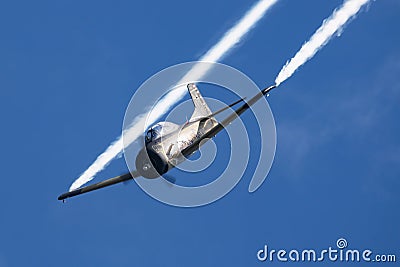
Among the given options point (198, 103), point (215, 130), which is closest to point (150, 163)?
point (215, 130)

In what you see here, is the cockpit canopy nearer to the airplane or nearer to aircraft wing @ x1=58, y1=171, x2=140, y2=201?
the airplane

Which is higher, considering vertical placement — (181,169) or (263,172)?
(263,172)

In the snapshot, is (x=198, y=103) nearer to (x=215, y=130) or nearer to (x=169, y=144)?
(x=215, y=130)

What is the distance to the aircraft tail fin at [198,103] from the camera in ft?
222

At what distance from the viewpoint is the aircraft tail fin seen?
6781 cm

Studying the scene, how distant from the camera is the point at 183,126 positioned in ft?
206

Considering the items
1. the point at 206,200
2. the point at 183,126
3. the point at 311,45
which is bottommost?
the point at 206,200

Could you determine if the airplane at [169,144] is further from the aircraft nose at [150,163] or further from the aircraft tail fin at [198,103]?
the aircraft tail fin at [198,103]

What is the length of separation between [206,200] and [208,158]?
3.07 metres

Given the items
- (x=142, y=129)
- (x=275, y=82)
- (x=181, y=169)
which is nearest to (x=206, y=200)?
(x=181, y=169)

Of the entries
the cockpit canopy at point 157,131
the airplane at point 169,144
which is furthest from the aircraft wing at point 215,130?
the cockpit canopy at point 157,131

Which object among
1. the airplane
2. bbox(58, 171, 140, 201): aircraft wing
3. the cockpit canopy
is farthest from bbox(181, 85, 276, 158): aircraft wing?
bbox(58, 171, 140, 201): aircraft wing

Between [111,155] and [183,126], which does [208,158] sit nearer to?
[183,126]

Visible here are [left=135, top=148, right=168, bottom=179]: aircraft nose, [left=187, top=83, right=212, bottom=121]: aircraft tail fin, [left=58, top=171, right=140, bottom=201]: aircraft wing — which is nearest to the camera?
[left=135, top=148, right=168, bottom=179]: aircraft nose
